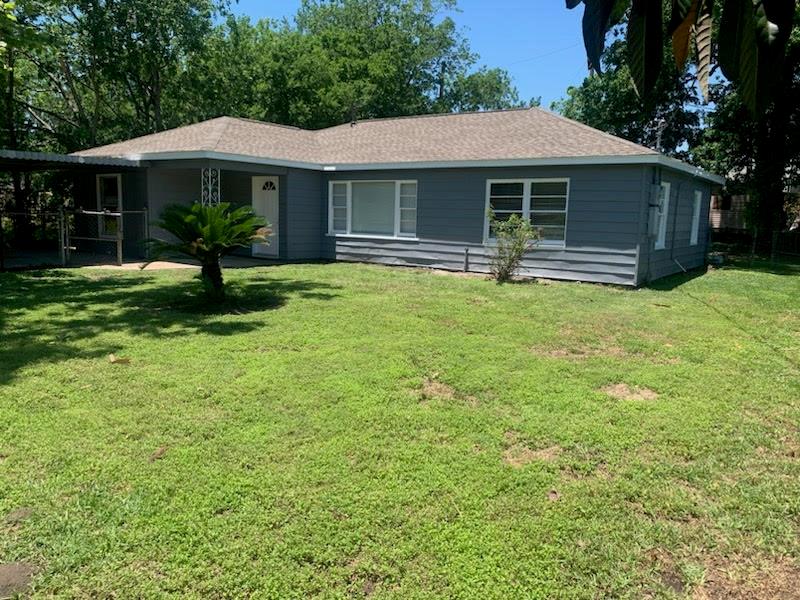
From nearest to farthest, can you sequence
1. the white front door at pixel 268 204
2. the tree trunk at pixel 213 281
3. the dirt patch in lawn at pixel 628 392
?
the dirt patch in lawn at pixel 628 392 < the tree trunk at pixel 213 281 < the white front door at pixel 268 204

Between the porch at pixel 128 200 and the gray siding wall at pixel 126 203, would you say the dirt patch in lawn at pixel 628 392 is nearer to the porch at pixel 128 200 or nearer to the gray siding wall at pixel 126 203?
the porch at pixel 128 200

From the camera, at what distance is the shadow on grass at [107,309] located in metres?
6.26

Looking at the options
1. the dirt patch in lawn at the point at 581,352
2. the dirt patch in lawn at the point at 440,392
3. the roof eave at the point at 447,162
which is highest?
the roof eave at the point at 447,162

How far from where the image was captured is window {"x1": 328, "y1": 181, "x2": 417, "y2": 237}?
48.6 ft

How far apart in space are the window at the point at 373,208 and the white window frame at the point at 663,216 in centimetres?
558

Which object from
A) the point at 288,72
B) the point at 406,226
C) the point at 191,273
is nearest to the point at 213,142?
the point at 191,273

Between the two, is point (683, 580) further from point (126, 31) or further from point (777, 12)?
point (126, 31)

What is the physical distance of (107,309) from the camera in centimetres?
840

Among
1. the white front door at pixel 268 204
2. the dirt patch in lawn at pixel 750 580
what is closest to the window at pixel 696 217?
the white front door at pixel 268 204

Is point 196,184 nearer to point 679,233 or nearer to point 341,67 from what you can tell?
point 679,233

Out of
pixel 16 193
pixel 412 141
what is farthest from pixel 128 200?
pixel 412 141

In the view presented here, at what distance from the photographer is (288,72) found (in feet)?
96.3

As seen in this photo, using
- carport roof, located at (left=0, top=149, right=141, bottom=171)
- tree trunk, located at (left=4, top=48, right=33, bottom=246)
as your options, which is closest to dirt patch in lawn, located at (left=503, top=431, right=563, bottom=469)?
carport roof, located at (left=0, top=149, right=141, bottom=171)

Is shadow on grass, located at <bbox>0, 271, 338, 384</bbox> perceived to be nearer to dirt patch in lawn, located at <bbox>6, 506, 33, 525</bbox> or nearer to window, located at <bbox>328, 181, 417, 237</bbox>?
dirt patch in lawn, located at <bbox>6, 506, 33, 525</bbox>
